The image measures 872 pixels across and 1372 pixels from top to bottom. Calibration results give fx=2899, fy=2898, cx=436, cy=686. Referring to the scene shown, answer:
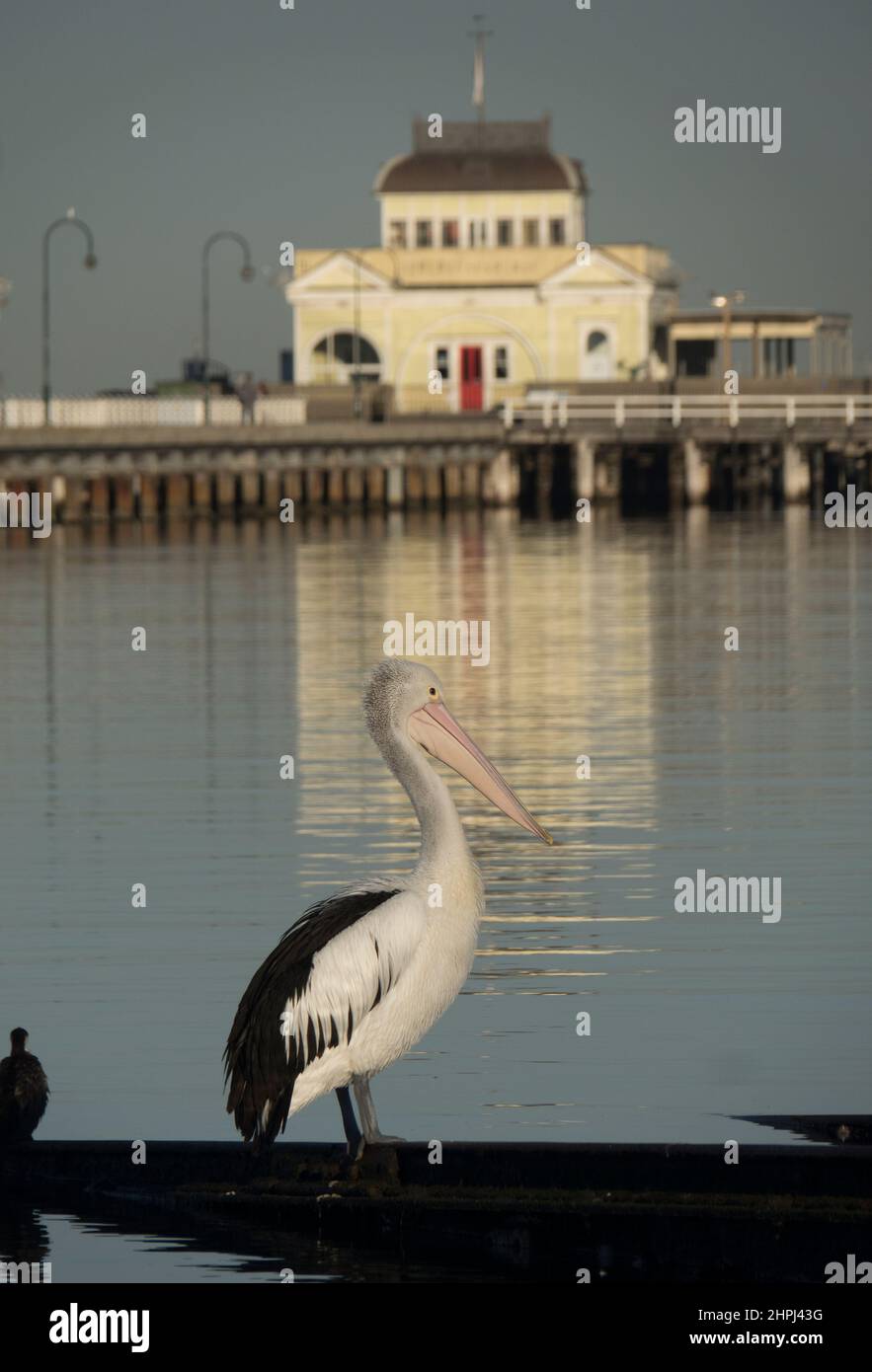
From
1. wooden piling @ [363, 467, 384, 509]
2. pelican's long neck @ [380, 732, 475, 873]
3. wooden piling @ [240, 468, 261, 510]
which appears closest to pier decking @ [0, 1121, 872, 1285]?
pelican's long neck @ [380, 732, 475, 873]

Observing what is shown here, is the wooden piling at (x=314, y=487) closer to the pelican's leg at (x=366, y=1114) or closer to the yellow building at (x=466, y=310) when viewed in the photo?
the yellow building at (x=466, y=310)

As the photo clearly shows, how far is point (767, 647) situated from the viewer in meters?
33.4

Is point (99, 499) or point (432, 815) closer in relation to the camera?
point (432, 815)

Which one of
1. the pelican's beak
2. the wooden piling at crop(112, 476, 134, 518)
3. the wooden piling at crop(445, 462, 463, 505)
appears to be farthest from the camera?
the wooden piling at crop(445, 462, 463, 505)

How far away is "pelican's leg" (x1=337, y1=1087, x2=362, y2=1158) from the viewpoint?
9.68 meters

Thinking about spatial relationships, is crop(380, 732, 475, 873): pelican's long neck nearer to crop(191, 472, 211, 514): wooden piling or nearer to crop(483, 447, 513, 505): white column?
crop(191, 472, 211, 514): wooden piling

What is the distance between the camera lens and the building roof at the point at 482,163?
351ft

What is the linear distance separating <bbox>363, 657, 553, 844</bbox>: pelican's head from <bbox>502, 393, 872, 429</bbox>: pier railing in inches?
2643

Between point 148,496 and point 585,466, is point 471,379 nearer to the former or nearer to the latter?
point 585,466

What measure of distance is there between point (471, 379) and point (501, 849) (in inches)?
3383

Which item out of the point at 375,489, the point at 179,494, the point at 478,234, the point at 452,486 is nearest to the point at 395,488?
the point at 375,489

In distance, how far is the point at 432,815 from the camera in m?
9.96

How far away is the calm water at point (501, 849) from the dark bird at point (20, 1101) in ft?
2.53
